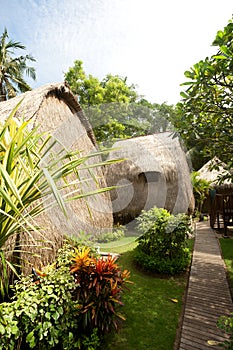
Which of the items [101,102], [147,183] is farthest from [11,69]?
[147,183]

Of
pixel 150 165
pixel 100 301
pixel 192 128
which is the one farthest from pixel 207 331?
pixel 150 165

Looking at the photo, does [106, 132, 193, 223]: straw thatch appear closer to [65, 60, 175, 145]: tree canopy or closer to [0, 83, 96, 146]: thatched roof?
[0, 83, 96, 146]: thatched roof

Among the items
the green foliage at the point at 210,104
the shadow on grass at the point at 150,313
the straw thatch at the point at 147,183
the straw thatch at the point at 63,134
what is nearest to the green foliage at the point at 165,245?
the shadow on grass at the point at 150,313

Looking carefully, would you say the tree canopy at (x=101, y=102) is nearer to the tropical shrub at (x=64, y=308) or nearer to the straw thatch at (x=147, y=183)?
the straw thatch at (x=147, y=183)

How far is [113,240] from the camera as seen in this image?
21.8 ft

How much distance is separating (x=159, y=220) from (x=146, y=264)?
37.5 inches

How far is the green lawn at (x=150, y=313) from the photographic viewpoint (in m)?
2.46

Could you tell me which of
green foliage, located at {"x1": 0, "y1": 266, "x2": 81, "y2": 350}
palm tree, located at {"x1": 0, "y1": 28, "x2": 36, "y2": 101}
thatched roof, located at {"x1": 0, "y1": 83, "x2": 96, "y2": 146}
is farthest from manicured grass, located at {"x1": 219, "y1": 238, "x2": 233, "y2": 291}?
palm tree, located at {"x1": 0, "y1": 28, "x2": 36, "y2": 101}

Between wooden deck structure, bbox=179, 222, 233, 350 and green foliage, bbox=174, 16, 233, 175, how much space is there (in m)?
2.13

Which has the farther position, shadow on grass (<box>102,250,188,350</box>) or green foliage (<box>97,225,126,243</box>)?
green foliage (<box>97,225,126,243</box>)

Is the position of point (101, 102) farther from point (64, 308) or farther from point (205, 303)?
point (64, 308)

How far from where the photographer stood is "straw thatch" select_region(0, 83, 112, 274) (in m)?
3.23

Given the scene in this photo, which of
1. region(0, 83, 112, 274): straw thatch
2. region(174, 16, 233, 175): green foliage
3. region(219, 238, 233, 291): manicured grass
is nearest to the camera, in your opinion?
region(174, 16, 233, 175): green foliage

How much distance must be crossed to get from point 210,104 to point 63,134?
2.95 m
